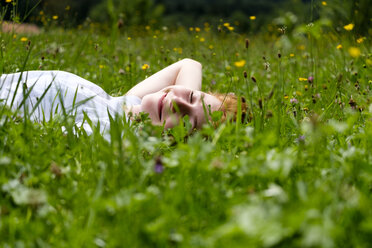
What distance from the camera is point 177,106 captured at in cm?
234

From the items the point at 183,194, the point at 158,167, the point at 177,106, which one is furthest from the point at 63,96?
the point at 183,194

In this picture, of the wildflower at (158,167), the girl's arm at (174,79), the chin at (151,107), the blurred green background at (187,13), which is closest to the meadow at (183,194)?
the wildflower at (158,167)

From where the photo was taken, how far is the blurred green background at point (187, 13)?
234 centimetres

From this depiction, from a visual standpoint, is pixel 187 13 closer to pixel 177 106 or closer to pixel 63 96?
pixel 63 96

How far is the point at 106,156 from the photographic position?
128 cm

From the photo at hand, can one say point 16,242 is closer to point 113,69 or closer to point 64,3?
point 64,3

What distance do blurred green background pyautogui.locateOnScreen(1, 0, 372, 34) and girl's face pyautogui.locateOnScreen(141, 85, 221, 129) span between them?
22.9 inches

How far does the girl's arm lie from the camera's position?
3.06 meters

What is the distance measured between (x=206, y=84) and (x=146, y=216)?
2.87 m

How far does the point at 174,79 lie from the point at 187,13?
56.4 m

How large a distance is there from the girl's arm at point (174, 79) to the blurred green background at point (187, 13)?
466 mm

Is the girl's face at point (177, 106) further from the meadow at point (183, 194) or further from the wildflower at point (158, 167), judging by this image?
the wildflower at point (158, 167)

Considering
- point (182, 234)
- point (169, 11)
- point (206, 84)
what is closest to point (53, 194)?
point (182, 234)

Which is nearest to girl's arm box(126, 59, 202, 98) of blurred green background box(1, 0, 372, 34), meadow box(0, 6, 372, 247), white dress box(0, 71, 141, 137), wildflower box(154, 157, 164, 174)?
white dress box(0, 71, 141, 137)
